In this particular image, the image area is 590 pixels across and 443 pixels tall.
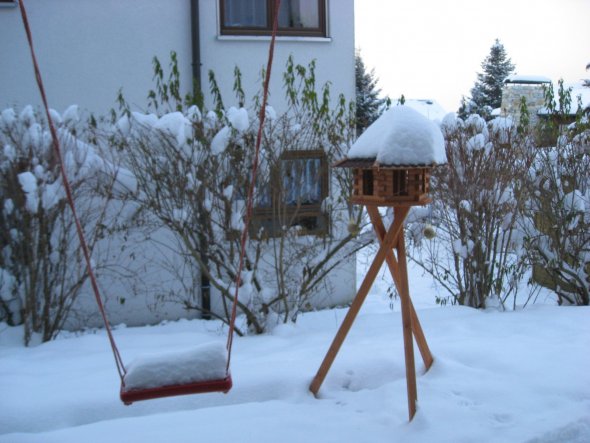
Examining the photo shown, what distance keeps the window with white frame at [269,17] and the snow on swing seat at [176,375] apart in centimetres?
534

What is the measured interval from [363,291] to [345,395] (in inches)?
29.8

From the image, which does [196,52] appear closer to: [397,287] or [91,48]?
[91,48]

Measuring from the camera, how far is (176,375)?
2.81 meters

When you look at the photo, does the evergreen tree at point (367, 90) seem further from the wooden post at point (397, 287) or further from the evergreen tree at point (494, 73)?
the wooden post at point (397, 287)

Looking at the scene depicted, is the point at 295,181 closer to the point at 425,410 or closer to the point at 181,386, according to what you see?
the point at 425,410

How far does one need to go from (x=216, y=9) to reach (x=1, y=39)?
2.56m

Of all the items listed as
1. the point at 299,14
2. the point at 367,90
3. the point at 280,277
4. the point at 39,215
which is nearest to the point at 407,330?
the point at 280,277

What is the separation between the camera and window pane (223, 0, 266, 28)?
737 cm

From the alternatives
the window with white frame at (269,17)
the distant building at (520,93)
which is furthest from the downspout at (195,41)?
the distant building at (520,93)

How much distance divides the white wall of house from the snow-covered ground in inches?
124

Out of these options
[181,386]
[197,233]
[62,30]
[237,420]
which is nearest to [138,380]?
[181,386]

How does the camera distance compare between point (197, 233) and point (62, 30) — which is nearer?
point (197, 233)

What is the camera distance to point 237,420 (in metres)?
3.47

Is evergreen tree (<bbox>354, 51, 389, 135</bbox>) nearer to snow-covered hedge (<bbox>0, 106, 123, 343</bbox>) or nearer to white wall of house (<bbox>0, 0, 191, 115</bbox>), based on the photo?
white wall of house (<bbox>0, 0, 191, 115</bbox>)
